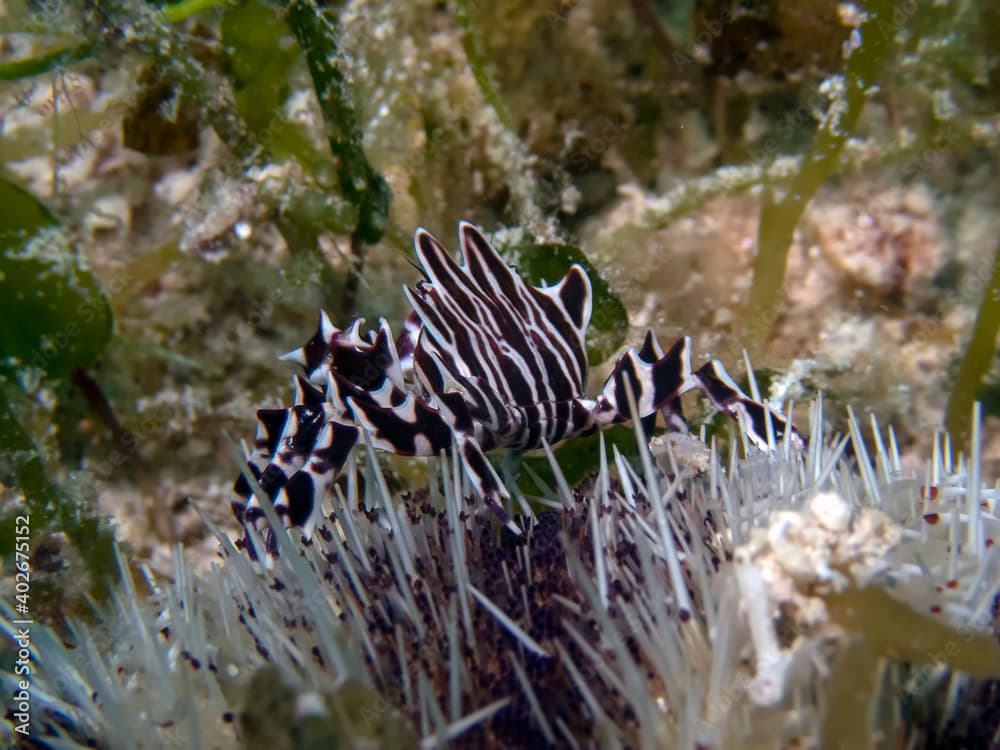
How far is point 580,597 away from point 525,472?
113cm

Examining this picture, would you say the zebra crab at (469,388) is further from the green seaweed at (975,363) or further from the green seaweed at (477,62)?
the green seaweed at (477,62)

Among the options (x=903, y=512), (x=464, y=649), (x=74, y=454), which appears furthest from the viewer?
(x=74, y=454)

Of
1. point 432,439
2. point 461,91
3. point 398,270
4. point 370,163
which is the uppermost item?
point 461,91

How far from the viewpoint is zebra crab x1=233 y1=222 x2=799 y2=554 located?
222cm

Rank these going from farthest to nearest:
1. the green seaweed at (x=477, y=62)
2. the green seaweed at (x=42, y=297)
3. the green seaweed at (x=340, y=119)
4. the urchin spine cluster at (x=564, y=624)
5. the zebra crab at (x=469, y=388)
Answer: the green seaweed at (x=477, y=62) < the green seaweed at (x=42, y=297) < the green seaweed at (x=340, y=119) < the zebra crab at (x=469, y=388) < the urchin spine cluster at (x=564, y=624)

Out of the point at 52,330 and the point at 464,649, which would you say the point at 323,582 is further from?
the point at 52,330

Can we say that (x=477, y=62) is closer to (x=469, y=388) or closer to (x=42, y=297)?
(x=469, y=388)

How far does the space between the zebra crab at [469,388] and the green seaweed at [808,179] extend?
84 centimetres

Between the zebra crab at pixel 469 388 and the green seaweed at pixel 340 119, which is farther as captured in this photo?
the green seaweed at pixel 340 119

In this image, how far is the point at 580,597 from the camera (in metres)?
1.63

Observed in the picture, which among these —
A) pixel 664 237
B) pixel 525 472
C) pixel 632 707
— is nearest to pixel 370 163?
pixel 664 237

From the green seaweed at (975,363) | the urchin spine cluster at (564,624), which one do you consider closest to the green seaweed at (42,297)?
the urchin spine cluster at (564,624)

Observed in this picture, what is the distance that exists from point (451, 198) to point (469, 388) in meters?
1.70

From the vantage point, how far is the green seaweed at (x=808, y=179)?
296 centimetres
